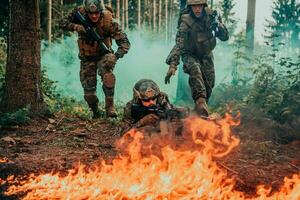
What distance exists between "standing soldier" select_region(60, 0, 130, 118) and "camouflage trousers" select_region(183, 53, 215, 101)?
52.3 inches

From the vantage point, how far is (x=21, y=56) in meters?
7.11

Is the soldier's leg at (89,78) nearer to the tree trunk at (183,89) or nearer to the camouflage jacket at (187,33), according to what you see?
the camouflage jacket at (187,33)

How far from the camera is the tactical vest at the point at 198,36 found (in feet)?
24.6

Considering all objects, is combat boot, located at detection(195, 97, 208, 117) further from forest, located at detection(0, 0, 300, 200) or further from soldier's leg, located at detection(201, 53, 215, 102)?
soldier's leg, located at detection(201, 53, 215, 102)

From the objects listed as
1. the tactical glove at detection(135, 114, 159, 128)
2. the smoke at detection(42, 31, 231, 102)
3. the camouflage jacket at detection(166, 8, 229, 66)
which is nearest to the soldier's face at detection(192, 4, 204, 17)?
the camouflage jacket at detection(166, 8, 229, 66)

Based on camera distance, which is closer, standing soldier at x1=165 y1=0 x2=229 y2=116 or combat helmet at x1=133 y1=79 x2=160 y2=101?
combat helmet at x1=133 y1=79 x2=160 y2=101

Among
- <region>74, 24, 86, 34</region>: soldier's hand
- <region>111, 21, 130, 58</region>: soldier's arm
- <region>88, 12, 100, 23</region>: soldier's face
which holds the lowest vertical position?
<region>111, 21, 130, 58</region>: soldier's arm

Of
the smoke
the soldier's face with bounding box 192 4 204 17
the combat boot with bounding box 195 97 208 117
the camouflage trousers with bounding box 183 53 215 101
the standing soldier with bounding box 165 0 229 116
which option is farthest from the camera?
the smoke

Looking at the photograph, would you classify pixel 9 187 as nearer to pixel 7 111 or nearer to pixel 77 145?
pixel 77 145

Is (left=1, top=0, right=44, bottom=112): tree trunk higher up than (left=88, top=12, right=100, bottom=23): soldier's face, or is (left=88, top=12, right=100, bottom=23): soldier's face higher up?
(left=88, top=12, right=100, bottom=23): soldier's face

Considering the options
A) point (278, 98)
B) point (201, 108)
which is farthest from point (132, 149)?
point (278, 98)

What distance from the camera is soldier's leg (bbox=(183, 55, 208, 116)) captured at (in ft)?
22.2

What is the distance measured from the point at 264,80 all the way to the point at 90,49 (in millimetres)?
3905

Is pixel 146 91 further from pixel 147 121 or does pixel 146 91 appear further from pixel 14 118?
pixel 14 118
